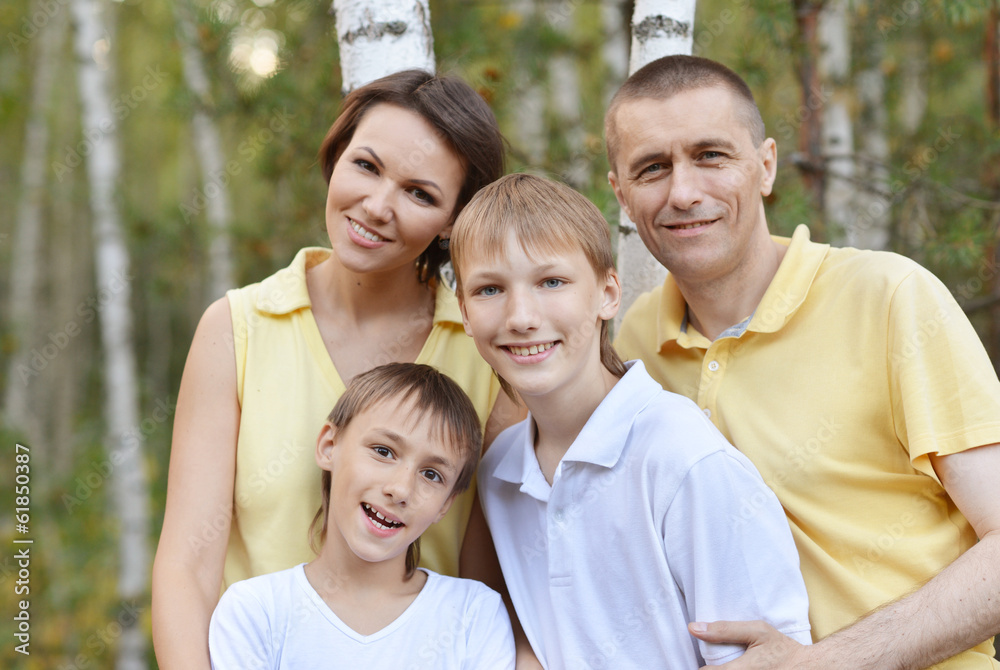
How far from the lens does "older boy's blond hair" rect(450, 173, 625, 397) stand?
1824 mm

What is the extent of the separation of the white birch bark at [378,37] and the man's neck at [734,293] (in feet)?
3.75

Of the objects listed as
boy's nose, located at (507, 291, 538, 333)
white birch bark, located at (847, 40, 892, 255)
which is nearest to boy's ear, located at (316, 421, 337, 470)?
boy's nose, located at (507, 291, 538, 333)

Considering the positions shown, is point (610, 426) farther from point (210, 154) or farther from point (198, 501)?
point (210, 154)

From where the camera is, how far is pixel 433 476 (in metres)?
2.00

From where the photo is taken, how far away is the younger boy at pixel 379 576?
1884 millimetres

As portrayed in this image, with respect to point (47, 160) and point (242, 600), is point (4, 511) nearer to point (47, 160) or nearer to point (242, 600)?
point (47, 160)

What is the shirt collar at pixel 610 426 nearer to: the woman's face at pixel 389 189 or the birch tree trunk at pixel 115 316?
the woman's face at pixel 389 189

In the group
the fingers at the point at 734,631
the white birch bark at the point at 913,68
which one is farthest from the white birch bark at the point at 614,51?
the fingers at the point at 734,631

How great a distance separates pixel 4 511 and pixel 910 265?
27.4 feet

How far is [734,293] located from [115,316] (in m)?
4.93

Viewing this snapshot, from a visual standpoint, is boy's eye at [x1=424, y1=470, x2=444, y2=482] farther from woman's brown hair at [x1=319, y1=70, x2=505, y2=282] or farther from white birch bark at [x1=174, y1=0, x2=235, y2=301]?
white birch bark at [x1=174, y1=0, x2=235, y2=301]

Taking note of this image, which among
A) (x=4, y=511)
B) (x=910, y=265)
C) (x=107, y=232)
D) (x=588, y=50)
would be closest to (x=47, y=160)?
(x=4, y=511)

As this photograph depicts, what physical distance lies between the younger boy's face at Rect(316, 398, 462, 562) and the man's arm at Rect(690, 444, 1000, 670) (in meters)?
0.68

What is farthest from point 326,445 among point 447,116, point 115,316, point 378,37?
point 115,316
